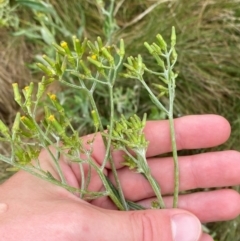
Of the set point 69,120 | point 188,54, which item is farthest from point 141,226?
point 188,54

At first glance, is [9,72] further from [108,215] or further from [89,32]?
[108,215]

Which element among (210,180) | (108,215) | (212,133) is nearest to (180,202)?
(210,180)

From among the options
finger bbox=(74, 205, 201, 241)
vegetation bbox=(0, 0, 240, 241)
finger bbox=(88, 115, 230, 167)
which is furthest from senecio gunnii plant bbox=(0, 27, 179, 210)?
vegetation bbox=(0, 0, 240, 241)

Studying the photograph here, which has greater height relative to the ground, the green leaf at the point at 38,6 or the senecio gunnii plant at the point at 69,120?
the green leaf at the point at 38,6

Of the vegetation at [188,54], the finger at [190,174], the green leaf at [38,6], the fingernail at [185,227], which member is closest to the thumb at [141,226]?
the fingernail at [185,227]

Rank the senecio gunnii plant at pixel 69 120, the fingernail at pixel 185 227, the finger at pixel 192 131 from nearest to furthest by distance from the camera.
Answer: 1. the senecio gunnii plant at pixel 69 120
2. the fingernail at pixel 185 227
3. the finger at pixel 192 131

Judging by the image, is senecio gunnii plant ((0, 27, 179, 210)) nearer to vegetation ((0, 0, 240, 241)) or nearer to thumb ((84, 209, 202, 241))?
thumb ((84, 209, 202, 241))

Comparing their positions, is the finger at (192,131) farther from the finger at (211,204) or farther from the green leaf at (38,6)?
the green leaf at (38,6)
